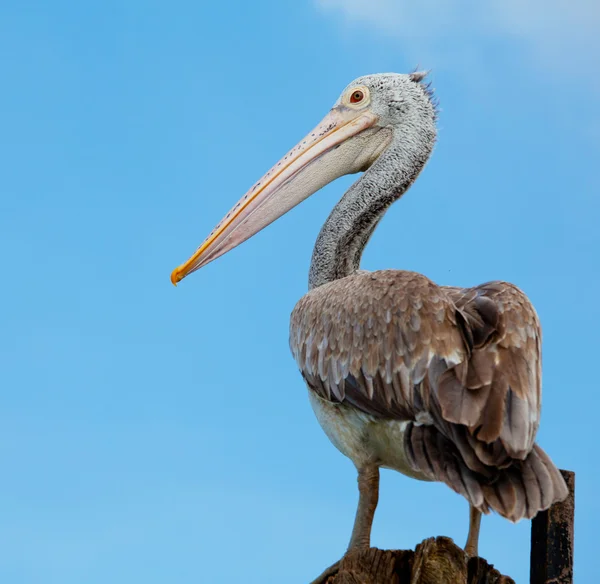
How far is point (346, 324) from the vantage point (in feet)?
18.4

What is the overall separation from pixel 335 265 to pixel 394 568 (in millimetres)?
2940

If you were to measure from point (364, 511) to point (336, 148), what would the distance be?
3.19 meters

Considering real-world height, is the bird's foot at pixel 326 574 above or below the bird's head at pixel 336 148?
below

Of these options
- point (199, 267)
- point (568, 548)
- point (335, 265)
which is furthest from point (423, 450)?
point (199, 267)

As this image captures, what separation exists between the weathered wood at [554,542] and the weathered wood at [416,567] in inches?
9.1

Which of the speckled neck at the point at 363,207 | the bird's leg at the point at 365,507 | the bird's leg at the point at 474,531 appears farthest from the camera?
the speckled neck at the point at 363,207

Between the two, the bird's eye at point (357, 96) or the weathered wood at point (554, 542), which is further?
the bird's eye at point (357, 96)

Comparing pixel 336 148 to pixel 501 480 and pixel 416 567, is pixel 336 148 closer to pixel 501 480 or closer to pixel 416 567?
pixel 501 480

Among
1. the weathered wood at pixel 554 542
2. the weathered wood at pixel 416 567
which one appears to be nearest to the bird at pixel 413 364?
the weathered wood at pixel 554 542

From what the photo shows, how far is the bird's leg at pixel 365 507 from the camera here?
5363 millimetres

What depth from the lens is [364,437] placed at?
18.0 feet

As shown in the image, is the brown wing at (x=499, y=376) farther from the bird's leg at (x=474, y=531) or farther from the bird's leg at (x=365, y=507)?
the bird's leg at (x=474, y=531)

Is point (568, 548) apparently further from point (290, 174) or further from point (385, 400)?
point (290, 174)

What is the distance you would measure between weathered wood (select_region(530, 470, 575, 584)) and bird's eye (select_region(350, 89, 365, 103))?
372 cm
